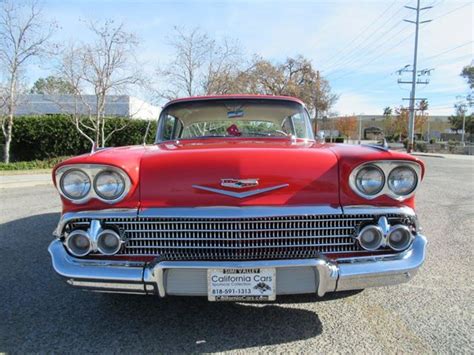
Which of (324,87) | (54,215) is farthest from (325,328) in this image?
(324,87)

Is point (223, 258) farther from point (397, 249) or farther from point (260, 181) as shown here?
point (397, 249)

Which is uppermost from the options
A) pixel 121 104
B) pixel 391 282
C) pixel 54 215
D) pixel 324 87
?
pixel 324 87

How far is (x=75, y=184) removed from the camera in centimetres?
243

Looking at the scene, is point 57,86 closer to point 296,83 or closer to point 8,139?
point 8,139

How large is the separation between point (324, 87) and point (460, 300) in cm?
4203

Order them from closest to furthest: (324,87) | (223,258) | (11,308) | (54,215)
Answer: (223,258), (11,308), (54,215), (324,87)

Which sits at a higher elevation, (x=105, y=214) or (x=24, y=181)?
(x=105, y=214)

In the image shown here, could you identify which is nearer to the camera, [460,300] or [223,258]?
[223,258]

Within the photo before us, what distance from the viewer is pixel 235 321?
2787mm

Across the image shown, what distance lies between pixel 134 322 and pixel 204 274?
0.89 meters

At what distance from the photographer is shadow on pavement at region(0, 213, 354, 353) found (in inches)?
98.3

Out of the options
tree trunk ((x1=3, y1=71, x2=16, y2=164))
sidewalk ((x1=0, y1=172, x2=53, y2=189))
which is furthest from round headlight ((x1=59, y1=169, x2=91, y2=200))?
tree trunk ((x1=3, y1=71, x2=16, y2=164))

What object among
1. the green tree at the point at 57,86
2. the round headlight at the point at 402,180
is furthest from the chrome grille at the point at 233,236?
the green tree at the point at 57,86

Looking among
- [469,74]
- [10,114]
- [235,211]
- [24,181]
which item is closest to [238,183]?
[235,211]
